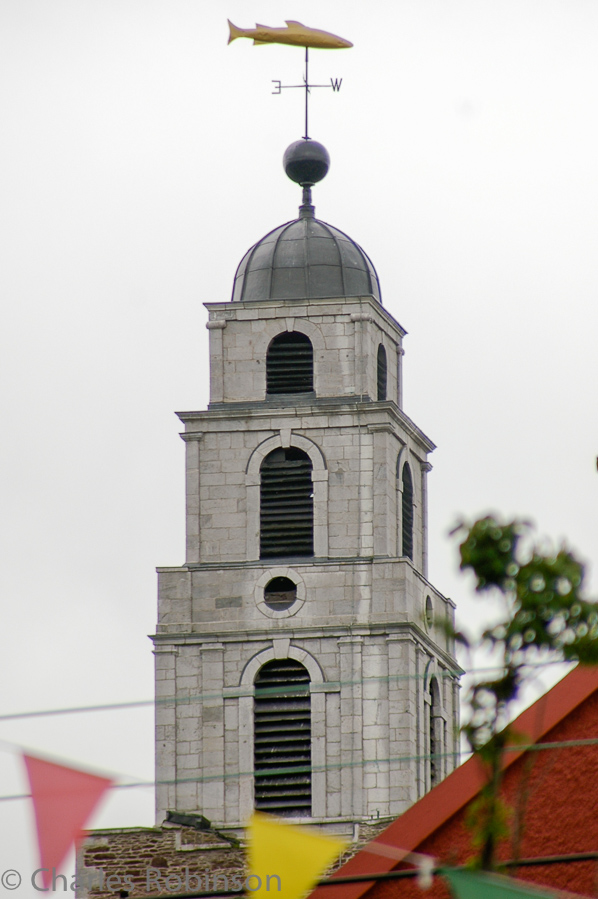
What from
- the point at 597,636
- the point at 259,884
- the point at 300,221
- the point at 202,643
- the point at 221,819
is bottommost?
the point at 259,884

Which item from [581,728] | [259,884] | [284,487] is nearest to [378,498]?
[284,487]

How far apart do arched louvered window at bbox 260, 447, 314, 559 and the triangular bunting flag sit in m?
35.1

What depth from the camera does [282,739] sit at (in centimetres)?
5031

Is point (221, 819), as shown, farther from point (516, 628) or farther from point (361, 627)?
point (516, 628)

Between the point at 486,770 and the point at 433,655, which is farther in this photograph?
the point at 433,655

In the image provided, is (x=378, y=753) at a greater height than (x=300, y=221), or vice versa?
(x=300, y=221)

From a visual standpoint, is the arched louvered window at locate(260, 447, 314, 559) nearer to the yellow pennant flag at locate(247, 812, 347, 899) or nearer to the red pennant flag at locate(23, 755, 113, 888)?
the red pennant flag at locate(23, 755, 113, 888)

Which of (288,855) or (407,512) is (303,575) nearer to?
(407,512)

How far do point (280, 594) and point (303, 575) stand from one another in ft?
1.80

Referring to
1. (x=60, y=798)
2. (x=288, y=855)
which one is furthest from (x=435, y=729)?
(x=288, y=855)

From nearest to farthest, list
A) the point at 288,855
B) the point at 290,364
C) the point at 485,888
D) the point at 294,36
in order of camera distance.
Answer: the point at 485,888 < the point at 288,855 < the point at 294,36 < the point at 290,364

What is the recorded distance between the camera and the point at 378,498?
170 feet

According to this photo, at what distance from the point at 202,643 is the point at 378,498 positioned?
13.6ft

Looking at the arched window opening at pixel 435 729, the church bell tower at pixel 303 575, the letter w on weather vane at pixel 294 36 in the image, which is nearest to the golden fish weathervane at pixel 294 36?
the letter w on weather vane at pixel 294 36
